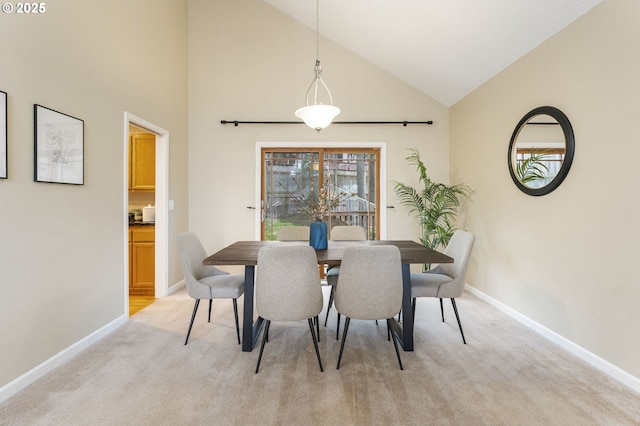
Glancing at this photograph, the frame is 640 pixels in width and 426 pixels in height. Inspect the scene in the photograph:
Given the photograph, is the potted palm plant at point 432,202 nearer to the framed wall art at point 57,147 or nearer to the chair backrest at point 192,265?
the chair backrest at point 192,265

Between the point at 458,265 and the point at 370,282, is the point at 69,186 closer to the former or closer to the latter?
the point at 370,282

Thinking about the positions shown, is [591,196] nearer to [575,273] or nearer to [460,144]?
[575,273]

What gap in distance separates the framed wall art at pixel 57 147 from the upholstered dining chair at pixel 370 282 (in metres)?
2.13

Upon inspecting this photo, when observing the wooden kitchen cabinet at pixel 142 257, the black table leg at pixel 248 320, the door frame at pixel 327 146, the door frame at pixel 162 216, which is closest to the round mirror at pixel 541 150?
the door frame at pixel 327 146

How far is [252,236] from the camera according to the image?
4.47 metres

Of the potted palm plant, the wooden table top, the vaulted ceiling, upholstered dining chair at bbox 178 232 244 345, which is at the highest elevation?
the vaulted ceiling

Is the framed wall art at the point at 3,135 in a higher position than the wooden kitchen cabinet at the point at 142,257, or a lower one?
higher

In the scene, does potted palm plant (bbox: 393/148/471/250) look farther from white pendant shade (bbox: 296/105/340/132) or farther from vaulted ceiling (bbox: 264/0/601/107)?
white pendant shade (bbox: 296/105/340/132)

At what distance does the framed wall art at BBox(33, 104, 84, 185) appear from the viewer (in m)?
2.04

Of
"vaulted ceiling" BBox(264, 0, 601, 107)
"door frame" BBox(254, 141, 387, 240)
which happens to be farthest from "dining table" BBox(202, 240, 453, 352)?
"vaulted ceiling" BBox(264, 0, 601, 107)

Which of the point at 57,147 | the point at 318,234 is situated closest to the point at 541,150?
the point at 318,234

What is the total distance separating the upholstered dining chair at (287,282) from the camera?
6.48 feet

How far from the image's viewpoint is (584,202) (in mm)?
2289

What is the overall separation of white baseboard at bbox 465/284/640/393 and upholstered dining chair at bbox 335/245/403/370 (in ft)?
4.61
